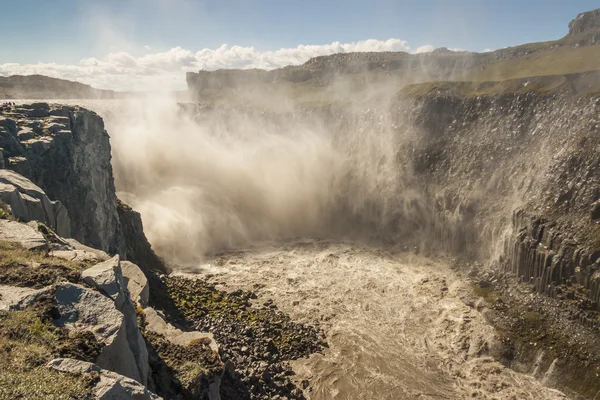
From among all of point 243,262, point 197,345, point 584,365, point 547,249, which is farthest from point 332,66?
point 197,345

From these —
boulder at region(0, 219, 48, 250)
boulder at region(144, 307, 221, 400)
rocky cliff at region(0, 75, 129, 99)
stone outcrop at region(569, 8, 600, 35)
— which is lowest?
boulder at region(144, 307, 221, 400)

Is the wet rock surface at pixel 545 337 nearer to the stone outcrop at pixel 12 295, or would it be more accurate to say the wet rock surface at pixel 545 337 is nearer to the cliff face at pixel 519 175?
the cliff face at pixel 519 175

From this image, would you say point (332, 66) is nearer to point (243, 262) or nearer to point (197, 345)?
point (243, 262)

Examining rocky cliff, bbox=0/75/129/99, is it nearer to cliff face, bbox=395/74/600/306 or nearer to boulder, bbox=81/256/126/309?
cliff face, bbox=395/74/600/306

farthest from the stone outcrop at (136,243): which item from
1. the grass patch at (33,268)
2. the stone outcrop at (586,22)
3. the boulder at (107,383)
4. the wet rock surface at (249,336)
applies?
the stone outcrop at (586,22)

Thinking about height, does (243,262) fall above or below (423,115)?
below

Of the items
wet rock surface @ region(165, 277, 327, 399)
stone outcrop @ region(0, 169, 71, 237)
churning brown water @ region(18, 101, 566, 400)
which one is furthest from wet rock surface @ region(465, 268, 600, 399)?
stone outcrop @ region(0, 169, 71, 237)
